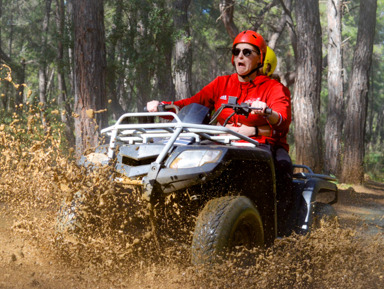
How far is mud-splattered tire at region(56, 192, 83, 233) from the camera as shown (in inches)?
149

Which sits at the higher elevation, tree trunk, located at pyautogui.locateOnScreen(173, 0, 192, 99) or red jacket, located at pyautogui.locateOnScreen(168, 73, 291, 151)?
tree trunk, located at pyautogui.locateOnScreen(173, 0, 192, 99)

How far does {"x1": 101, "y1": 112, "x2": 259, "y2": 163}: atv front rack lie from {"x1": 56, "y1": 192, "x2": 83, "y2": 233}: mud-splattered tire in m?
0.43

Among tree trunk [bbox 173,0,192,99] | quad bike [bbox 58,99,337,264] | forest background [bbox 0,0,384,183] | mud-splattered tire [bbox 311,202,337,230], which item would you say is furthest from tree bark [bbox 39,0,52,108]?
quad bike [bbox 58,99,337,264]

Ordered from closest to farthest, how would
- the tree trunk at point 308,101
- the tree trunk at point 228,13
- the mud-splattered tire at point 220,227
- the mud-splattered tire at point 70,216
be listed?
the mud-splattered tire at point 220,227
the mud-splattered tire at point 70,216
the tree trunk at point 308,101
the tree trunk at point 228,13

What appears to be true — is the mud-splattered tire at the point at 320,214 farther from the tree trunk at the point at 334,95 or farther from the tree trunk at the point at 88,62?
the tree trunk at the point at 334,95

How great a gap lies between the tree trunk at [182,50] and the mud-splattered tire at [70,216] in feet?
42.9

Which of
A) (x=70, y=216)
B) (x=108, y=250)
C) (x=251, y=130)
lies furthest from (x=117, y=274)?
(x=251, y=130)

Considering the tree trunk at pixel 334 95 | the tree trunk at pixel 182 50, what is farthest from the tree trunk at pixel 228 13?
the tree trunk at pixel 334 95

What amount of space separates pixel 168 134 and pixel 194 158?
1.40 feet

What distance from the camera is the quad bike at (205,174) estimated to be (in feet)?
11.2

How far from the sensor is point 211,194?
381 cm

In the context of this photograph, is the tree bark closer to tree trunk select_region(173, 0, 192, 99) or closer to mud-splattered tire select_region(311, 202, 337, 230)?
tree trunk select_region(173, 0, 192, 99)

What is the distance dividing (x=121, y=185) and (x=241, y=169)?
93 centimetres

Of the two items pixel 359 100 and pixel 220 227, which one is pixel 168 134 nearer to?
pixel 220 227
